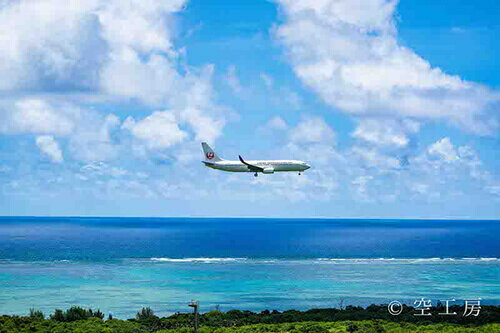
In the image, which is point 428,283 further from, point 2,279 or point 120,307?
point 2,279

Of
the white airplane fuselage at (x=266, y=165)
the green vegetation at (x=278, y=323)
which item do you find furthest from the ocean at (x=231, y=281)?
the white airplane fuselage at (x=266, y=165)

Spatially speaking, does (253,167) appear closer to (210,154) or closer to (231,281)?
(210,154)

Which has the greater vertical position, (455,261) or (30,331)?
(455,261)

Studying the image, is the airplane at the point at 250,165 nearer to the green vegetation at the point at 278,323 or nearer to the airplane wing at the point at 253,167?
the airplane wing at the point at 253,167

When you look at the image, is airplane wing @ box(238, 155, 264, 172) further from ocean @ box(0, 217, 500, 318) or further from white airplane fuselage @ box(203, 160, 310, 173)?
ocean @ box(0, 217, 500, 318)

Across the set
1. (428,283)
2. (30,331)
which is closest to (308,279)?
(428,283)

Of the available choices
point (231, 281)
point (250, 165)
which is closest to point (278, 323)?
point (250, 165)

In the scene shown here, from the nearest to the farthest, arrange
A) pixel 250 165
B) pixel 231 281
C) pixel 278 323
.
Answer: pixel 278 323, pixel 250 165, pixel 231 281
